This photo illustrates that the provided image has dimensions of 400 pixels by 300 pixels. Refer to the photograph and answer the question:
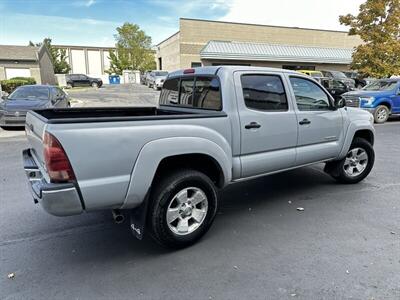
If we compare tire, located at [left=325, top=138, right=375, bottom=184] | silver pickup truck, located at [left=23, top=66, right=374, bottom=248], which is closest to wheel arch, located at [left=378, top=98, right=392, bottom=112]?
tire, located at [left=325, top=138, right=375, bottom=184]

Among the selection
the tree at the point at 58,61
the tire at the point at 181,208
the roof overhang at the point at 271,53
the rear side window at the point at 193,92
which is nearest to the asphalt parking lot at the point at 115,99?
the roof overhang at the point at 271,53

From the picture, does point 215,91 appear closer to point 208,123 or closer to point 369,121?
point 208,123

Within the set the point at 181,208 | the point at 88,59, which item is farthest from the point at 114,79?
the point at 181,208

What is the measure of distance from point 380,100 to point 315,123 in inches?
383

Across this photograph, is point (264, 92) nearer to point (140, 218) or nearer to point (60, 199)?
point (140, 218)

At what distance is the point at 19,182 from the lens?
5.39 metres

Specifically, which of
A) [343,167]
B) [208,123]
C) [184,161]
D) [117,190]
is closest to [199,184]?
[184,161]

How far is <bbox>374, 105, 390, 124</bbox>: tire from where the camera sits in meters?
12.3

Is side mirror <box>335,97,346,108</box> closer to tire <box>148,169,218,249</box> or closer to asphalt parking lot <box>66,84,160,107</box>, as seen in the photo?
tire <box>148,169,218,249</box>

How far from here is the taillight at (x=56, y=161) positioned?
8.13 feet

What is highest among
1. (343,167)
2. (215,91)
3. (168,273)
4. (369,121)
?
(215,91)

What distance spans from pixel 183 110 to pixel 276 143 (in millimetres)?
1312

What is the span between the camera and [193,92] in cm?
406

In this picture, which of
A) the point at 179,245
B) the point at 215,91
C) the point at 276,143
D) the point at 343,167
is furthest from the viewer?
the point at 343,167
